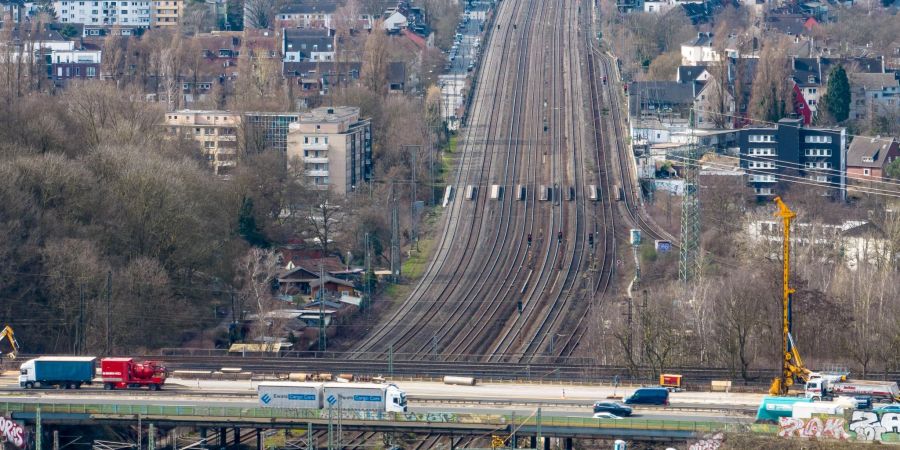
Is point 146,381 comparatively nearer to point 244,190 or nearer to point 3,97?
point 244,190

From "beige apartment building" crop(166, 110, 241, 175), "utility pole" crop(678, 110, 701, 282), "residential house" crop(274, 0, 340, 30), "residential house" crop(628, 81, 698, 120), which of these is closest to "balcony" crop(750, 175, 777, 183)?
"residential house" crop(628, 81, 698, 120)

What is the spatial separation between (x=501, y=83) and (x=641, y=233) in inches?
830

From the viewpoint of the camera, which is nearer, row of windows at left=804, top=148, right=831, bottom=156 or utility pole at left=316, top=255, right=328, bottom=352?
utility pole at left=316, top=255, right=328, bottom=352

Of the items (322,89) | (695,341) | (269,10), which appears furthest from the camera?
(269,10)

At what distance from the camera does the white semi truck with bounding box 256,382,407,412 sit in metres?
26.1

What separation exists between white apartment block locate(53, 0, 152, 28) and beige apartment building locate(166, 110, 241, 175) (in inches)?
1216

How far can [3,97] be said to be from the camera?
47469 millimetres

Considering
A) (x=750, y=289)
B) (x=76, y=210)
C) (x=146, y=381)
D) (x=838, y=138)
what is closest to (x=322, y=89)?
(x=838, y=138)

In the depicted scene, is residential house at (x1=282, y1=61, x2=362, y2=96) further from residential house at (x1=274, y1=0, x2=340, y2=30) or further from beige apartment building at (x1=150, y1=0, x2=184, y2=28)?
beige apartment building at (x1=150, y1=0, x2=184, y2=28)

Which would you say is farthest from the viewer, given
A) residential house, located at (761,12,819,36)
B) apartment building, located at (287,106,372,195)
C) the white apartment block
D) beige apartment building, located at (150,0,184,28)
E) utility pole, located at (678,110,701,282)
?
the white apartment block

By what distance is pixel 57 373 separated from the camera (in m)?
28.5

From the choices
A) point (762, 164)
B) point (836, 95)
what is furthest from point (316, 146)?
point (836, 95)

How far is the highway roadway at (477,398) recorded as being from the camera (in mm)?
26359

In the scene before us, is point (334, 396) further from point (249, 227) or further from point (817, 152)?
point (817, 152)
